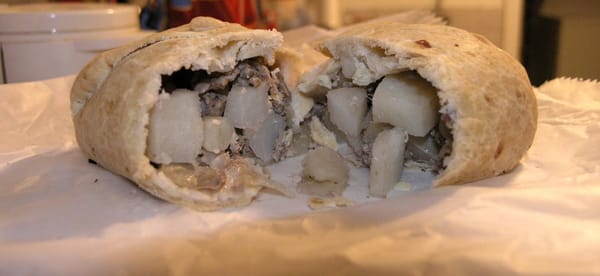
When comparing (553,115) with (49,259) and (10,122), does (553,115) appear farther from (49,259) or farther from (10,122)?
(10,122)

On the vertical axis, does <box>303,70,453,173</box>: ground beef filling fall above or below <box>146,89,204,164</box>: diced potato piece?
below

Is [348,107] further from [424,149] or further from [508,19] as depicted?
[508,19]

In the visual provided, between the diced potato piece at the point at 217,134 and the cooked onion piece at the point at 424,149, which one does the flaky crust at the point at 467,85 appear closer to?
the cooked onion piece at the point at 424,149

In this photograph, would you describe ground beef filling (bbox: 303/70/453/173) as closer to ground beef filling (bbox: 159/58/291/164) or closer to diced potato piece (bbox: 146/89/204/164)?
ground beef filling (bbox: 159/58/291/164)

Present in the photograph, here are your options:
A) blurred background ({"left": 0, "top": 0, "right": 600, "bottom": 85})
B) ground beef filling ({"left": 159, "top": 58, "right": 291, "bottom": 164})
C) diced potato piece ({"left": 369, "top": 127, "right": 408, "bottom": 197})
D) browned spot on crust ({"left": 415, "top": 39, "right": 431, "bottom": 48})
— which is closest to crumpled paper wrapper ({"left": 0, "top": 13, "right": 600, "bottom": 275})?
diced potato piece ({"left": 369, "top": 127, "right": 408, "bottom": 197})

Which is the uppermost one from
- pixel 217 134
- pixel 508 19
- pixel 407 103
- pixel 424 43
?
pixel 424 43

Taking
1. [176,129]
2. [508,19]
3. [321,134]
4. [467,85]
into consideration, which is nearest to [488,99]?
[467,85]
